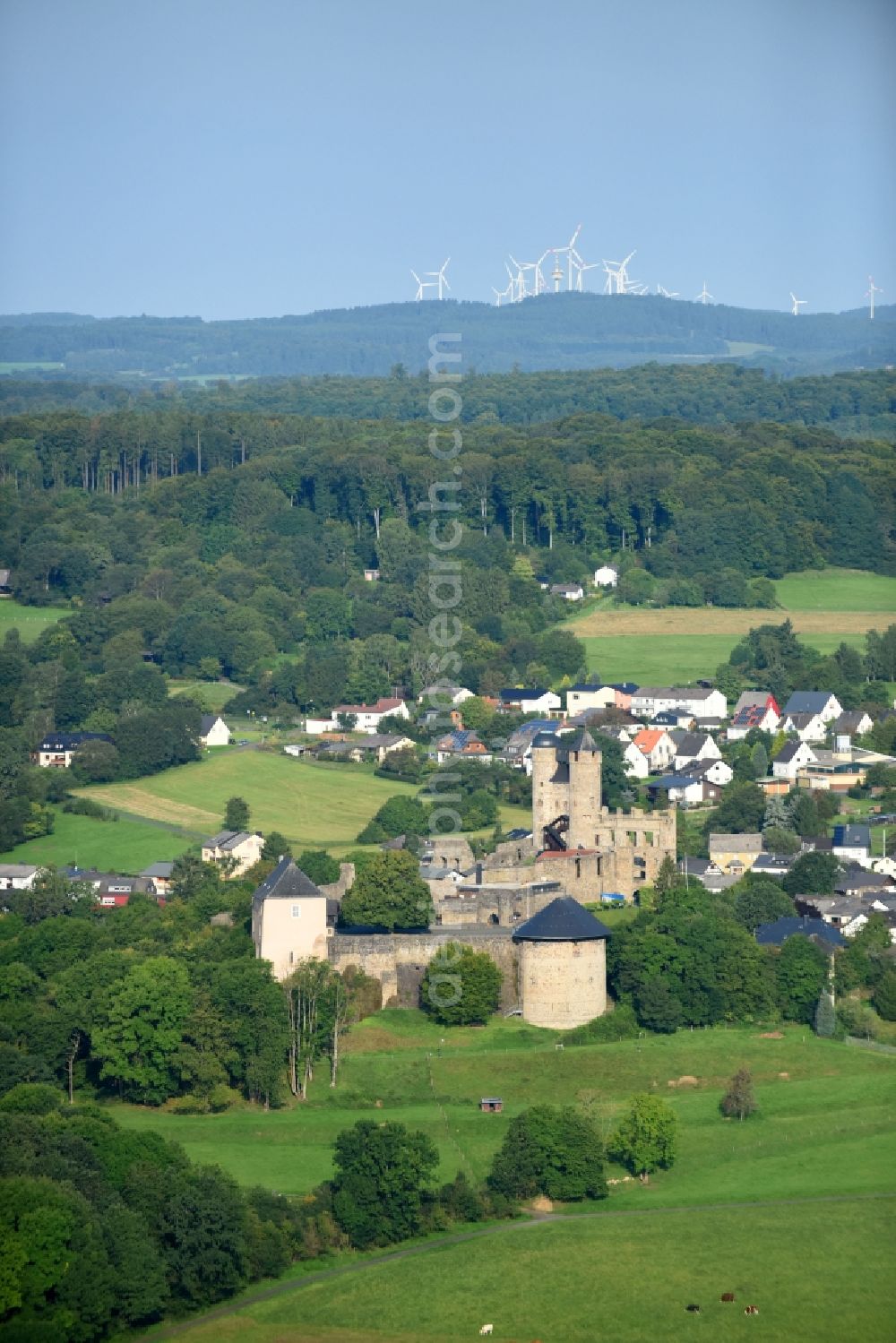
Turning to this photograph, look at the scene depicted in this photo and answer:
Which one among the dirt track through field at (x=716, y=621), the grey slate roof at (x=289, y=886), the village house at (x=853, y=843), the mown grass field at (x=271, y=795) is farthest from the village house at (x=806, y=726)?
the grey slate roof at (x=289, y=886)

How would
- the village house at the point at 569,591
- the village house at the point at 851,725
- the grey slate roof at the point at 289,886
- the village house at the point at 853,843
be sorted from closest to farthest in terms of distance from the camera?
the grey slate roof at the point at 289,886 → the village house at the point at 853,843 → the village house at the point at 851,725 → the village house at the point at 569,591

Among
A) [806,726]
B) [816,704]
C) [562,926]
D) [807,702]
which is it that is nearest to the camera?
[562,926]

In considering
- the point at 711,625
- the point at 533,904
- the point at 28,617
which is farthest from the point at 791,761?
the point at 28,617

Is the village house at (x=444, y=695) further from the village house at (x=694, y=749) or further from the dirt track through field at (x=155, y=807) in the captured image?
the dirt track through field at (x=155, y=807)

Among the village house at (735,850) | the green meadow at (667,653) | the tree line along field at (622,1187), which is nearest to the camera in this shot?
the tree line along field at (622,1187)

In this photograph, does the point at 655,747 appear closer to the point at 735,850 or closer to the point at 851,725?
the point at 851,725

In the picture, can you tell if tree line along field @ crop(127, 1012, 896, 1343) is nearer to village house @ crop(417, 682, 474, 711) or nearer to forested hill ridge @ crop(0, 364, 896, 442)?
village house @ crop(417, 682, 474, 711)
